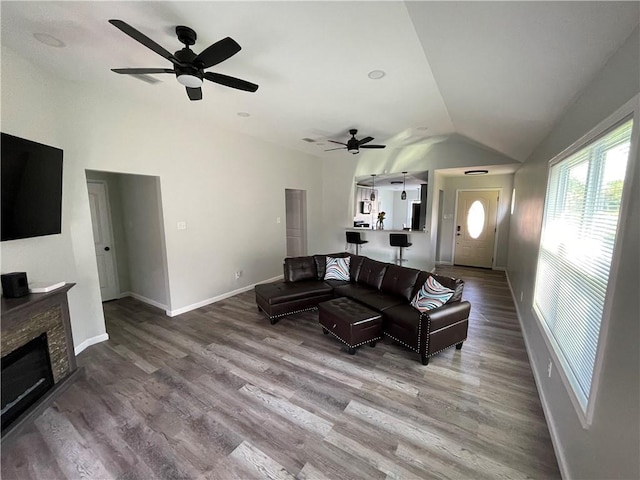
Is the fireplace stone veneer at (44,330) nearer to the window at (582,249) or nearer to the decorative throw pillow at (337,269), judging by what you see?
the decorative throw pillow at (337,269)

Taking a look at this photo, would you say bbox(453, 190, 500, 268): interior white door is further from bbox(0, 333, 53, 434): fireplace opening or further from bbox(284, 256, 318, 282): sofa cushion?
bbox(0, 333, 53, 434): fireplace opening

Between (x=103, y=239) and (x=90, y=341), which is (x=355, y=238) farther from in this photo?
(x=90, y=341)

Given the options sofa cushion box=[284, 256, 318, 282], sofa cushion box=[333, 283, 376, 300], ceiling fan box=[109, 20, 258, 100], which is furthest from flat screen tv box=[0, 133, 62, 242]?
sofa cushion box=[333, 283, 376, 300]

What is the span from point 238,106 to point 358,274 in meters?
2.98

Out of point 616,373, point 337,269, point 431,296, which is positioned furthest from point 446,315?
point 337,269

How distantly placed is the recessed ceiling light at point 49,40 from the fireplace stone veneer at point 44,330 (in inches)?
82.9

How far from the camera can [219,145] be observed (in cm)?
443

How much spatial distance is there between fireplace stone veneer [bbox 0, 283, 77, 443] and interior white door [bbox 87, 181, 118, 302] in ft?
7.44

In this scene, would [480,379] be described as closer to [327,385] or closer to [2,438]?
[327,385]

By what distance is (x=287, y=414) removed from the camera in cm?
212

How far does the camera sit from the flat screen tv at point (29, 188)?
2.11 m

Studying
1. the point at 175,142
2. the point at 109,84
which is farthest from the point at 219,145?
the point at 109,84

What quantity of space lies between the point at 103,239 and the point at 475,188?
26.8ft

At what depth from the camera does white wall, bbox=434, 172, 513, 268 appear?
6477 mm
